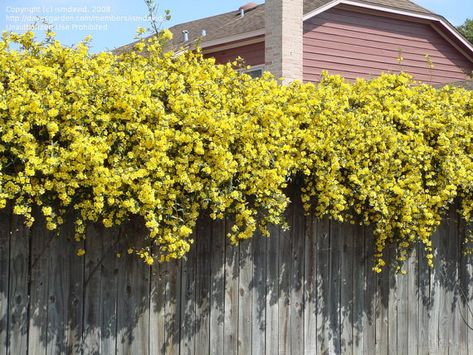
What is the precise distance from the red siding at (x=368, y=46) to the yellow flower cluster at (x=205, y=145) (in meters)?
9.23

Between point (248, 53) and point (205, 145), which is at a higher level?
point (248, 53)

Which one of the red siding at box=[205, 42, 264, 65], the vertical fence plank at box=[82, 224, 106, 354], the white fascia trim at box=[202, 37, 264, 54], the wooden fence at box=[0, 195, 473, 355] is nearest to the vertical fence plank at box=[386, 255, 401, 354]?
the wooden fence at box=[0, 195, 473, 355]

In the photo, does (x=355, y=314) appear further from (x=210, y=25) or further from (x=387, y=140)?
(x=210, y=25)

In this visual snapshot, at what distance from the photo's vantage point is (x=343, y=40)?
53.4 ft

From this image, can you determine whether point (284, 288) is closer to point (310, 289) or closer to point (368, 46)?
point (310, 289)

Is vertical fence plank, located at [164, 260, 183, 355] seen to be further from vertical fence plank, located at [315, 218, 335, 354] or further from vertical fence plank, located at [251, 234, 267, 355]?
vertical fence plank, located at [315, 218, 335, 354]

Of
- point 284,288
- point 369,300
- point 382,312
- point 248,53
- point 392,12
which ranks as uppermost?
point 392,12

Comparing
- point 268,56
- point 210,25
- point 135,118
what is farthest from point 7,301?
point 210,25

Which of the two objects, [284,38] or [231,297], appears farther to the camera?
[284,38]

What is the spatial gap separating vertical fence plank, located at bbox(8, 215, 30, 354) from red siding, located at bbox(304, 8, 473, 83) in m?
11.3

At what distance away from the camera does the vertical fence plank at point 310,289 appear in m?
5.70

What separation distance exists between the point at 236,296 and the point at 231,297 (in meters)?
0.04

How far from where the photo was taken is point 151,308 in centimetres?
494

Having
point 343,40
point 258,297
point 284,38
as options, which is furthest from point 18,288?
point 343,40
